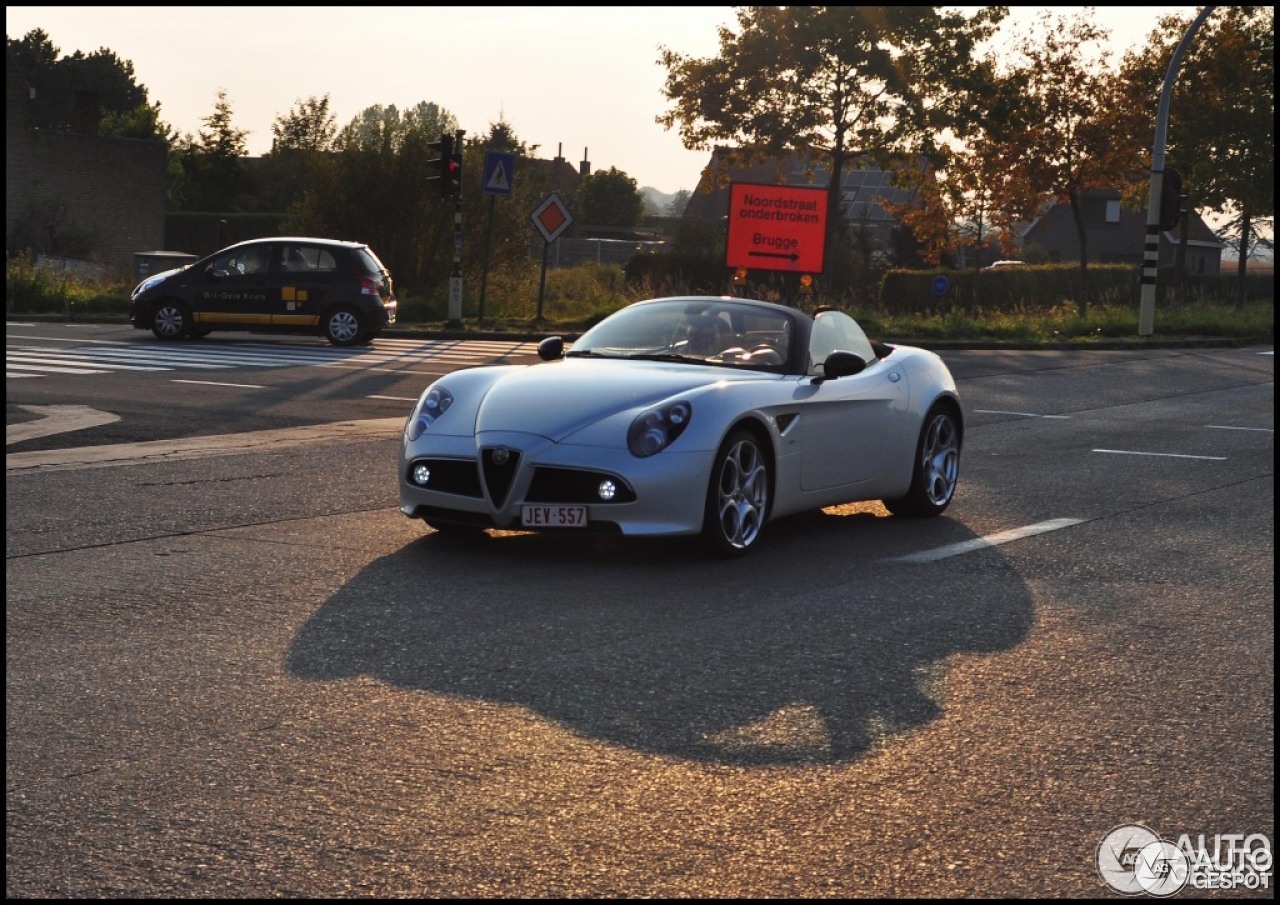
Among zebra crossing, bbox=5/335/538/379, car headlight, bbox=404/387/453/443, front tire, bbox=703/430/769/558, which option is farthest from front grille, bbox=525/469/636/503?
zebra crossing, bbox=5/335/538/379

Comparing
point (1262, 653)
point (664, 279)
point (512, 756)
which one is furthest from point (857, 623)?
point (664, 279)

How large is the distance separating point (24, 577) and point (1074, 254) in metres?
104

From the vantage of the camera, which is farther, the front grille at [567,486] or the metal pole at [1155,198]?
the metal pole at [1155,198]

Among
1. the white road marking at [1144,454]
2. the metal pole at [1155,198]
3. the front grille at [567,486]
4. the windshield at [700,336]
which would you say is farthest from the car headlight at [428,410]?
the metal pole at [1155,198]

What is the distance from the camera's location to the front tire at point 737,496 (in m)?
8.28

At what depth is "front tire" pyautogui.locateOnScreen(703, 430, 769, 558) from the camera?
828 centimetres

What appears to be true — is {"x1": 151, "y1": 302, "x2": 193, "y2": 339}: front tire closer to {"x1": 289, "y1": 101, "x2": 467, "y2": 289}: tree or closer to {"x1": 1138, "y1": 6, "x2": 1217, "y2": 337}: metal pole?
{"x1": 289, "y1": 101, "x2": 467, "y2": 289}: tree

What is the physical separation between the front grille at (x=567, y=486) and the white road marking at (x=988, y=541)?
1.56 m

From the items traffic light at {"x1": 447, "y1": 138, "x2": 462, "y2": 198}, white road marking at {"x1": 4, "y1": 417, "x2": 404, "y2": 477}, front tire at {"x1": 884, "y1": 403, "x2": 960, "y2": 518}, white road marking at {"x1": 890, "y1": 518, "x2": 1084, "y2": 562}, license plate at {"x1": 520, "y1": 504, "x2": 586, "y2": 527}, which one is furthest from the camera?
traffic light at {"x1": 447, "y1": 138, "x2": 462, "y2": 198}

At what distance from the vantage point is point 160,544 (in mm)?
8609

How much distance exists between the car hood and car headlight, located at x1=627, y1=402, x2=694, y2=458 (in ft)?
0.37

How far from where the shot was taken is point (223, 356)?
965 inches

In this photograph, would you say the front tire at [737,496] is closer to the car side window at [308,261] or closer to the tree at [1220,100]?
the car side window at [308,261]

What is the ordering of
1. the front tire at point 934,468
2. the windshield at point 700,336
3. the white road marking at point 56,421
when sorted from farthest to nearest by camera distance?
the white road marking at point 56,421 < the front tire at point 934,468 < the windshield at point 700,336
